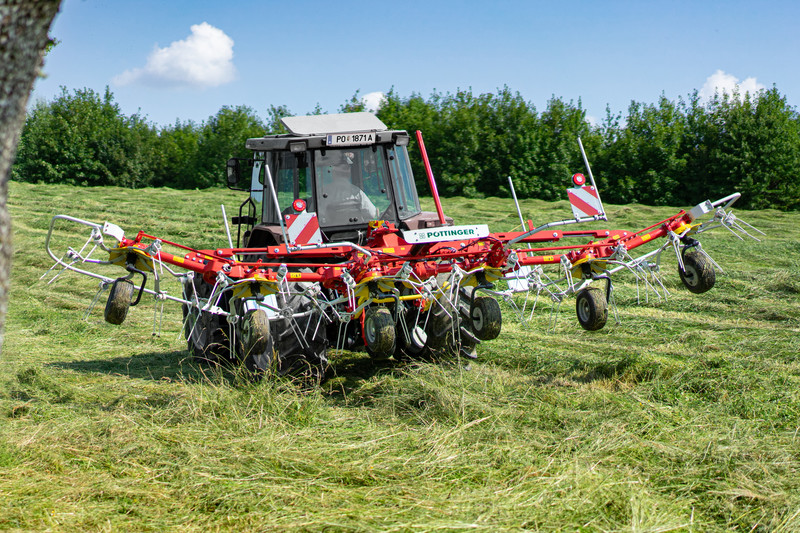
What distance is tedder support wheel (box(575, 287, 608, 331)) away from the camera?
5.18 meters

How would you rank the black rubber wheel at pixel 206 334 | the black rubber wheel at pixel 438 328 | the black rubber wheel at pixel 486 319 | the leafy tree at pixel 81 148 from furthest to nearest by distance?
1. the leafy tree at pixel 81 148
2. the black rubber wheel at pixel 206 334
3. the black rubber wheel at pixel 438 328
4. the black rubber wheel at pixel 486 319

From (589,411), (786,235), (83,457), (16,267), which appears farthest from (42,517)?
(786,235)

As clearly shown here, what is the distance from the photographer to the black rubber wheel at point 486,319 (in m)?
5.16

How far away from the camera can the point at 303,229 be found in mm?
5219

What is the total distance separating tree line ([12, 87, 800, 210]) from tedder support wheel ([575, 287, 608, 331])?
68.8ft

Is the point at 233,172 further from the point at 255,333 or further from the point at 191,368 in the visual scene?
the point at 255,333

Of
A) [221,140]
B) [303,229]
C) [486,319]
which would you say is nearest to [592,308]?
[486,319]

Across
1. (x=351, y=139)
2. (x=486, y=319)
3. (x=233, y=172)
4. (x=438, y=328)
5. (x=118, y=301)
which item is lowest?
(x=438, y=328)

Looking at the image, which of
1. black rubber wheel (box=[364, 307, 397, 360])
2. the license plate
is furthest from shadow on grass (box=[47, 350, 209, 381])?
the license plate

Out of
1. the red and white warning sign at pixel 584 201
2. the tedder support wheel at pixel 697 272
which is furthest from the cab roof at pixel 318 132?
the tedder support wheel at pixel 697 272

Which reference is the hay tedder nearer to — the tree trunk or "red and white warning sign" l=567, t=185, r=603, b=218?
"red and white warning sign" l=567, t=185, r=603, b=218

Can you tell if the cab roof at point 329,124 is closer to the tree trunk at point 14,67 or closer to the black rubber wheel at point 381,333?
the black rubber wheel at point 381,333

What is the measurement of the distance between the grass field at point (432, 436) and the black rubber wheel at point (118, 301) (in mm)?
637

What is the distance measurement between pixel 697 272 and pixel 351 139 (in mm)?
2941
